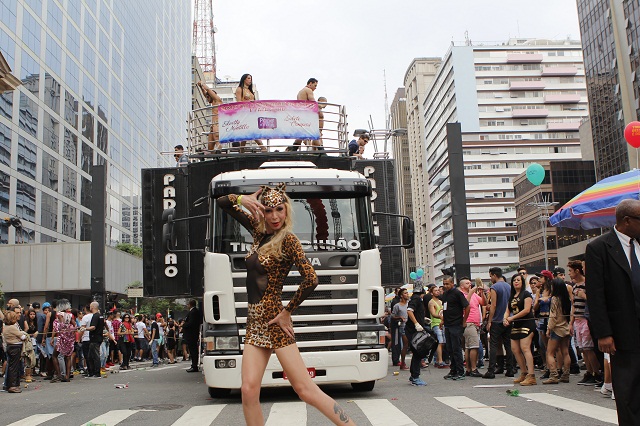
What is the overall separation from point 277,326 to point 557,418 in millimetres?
4134

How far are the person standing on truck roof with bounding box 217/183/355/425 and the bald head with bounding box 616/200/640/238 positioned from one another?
7.76 feet

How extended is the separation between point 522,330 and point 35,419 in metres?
7.67

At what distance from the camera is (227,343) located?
9.66 metres

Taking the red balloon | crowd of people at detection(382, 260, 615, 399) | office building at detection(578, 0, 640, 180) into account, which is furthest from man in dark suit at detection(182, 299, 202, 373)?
office building at detection(578, 0, 640, 180)

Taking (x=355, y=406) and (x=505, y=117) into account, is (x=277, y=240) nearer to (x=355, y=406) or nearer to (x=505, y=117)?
(x=355, y=406)

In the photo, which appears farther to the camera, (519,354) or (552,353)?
(519,354)

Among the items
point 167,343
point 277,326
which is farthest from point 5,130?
point 277,326

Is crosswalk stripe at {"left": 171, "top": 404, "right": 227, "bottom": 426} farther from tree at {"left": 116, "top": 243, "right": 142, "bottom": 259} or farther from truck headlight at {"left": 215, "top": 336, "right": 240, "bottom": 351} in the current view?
tree at {"left": 116, "top": 243, "right": 142, "bottom": 259}

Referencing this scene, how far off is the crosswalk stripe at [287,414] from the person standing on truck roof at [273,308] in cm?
285

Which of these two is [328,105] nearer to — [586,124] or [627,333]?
[627,333]

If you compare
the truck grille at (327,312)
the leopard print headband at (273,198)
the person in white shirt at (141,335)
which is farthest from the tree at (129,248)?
the leopard print headband at (273,198)

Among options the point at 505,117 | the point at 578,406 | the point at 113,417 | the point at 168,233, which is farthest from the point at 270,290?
the point at 505,117

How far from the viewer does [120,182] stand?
8319 cm

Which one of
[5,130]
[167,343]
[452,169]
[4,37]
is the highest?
[4,37]
